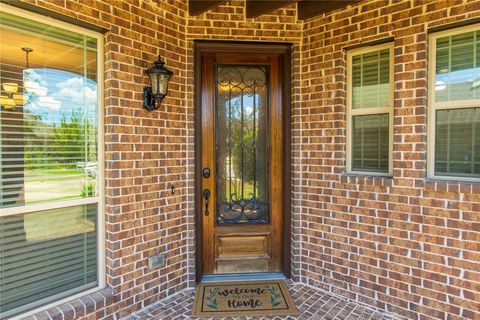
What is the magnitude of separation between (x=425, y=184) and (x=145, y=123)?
227 cm

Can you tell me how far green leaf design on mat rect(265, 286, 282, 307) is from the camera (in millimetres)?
2643

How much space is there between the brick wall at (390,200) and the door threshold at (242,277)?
28cm

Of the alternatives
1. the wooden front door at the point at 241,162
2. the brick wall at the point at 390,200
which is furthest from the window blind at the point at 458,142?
the wooden front door at the point at 241,162

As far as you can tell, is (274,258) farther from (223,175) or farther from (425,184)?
(425,184)

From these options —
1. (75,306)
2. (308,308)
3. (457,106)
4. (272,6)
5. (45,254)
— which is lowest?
(308,308)

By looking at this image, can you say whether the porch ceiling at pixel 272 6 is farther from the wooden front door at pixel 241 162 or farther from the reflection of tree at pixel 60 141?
the reflection of tree at pixel 60 141

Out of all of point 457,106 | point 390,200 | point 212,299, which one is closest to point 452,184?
point 390,200

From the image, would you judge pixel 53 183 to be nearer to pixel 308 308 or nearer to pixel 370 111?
pixel 308 308

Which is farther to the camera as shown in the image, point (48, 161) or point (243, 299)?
point (243, 299)

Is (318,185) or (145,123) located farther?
(318,185)

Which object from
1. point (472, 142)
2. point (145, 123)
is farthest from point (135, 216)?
point (472, 142)

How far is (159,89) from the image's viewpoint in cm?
252

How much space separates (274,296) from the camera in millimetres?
2744

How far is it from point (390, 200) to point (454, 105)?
86 centimetres
